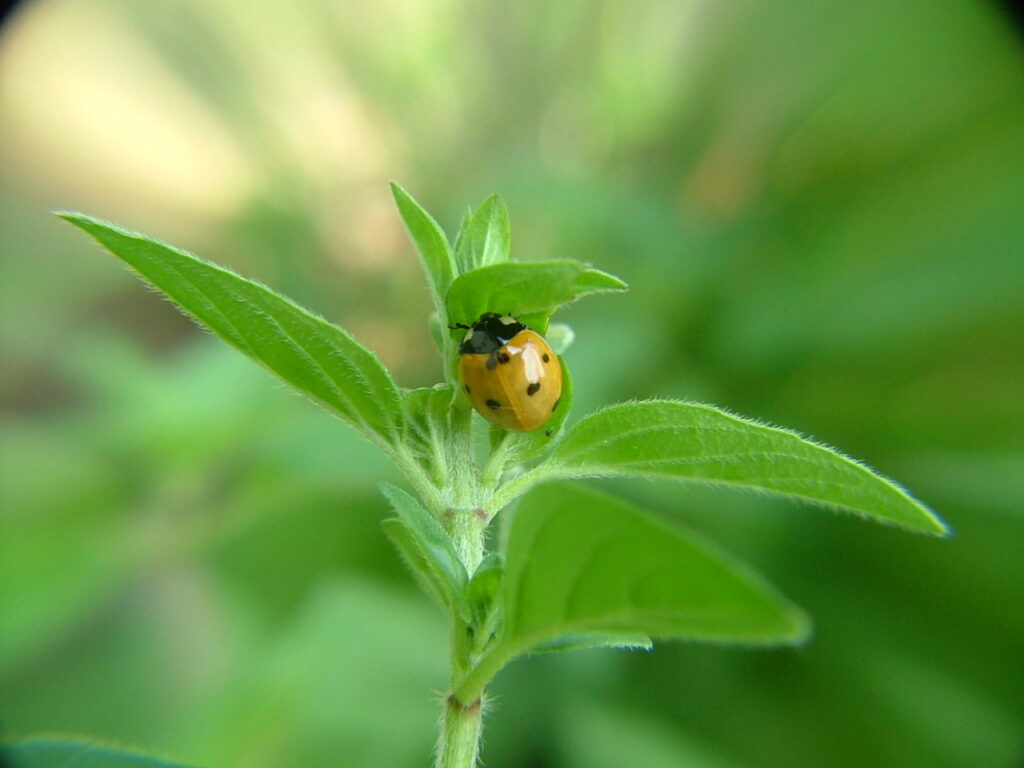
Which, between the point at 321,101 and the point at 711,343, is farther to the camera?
the point at 321,101

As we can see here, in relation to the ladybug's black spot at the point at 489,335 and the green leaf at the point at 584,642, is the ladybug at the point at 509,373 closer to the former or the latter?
the ladybug's black spot at the point at 489,335

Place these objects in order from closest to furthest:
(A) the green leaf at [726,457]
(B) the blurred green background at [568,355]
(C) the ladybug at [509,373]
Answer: (A) the green leaf at [726,457]
(C) the ladybug at [509,373]
(B) the blurred green background at [568,355]

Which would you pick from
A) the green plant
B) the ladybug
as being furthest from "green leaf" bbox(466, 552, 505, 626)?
the ladybug

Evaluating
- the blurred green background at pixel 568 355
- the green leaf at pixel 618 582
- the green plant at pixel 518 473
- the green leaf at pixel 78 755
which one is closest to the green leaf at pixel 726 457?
the green plant at pixel 518 473

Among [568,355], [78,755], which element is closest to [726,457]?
[78,755]

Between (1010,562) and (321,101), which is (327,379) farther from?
(321,101)

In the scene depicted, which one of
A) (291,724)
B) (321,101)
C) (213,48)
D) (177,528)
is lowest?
(291,724)

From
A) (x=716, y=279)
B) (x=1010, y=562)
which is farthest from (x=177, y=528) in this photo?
(x=1010, y=562)

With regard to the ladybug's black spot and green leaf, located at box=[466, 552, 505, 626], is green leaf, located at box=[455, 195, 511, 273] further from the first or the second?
green leaf, located at box=[466, 552, 505, 626]
